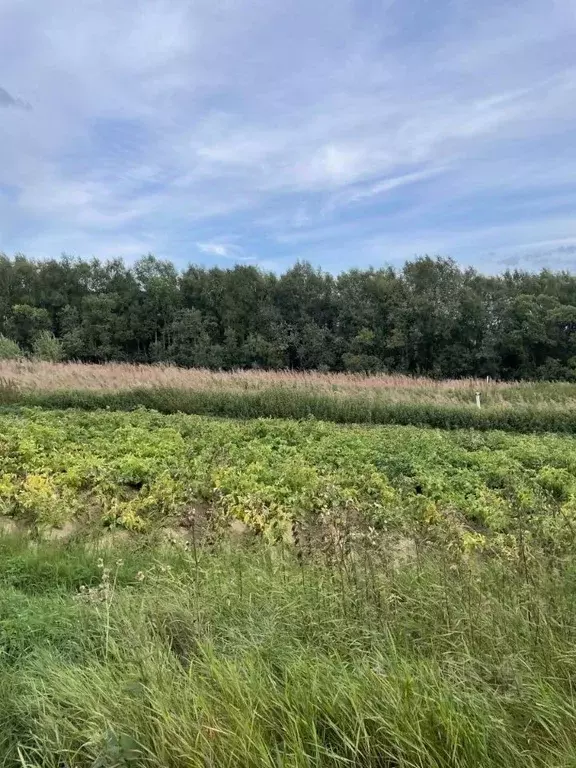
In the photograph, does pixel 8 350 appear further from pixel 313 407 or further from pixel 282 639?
pixel 282 639

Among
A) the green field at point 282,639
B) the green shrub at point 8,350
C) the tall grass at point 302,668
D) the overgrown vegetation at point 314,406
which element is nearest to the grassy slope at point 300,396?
the overgrown vegetation at point 314,406

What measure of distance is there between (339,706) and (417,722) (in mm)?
298

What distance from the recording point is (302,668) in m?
2.39

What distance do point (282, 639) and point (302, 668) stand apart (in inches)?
15.9

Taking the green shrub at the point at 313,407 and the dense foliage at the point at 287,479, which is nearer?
the dense foliage at the point at 287,479

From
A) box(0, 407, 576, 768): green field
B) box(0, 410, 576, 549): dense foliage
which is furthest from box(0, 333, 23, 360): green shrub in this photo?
box(0, 407, 576, 768): green field

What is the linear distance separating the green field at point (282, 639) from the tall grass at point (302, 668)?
10 mm

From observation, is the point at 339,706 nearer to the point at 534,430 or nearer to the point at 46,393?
the point at 534,430

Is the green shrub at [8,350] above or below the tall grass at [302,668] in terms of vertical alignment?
above

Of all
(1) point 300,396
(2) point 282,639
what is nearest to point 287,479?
(2) point 282,639

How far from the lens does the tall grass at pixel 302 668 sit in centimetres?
207

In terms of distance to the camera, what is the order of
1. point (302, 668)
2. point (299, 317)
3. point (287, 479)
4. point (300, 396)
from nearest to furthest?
point (302, 668)
point (287, 479)
point (300, 396)
point (299, 317)

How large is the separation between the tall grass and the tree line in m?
27.4

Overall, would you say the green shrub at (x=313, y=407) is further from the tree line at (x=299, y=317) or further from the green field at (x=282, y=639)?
the tree line at (x=299, y=317)
